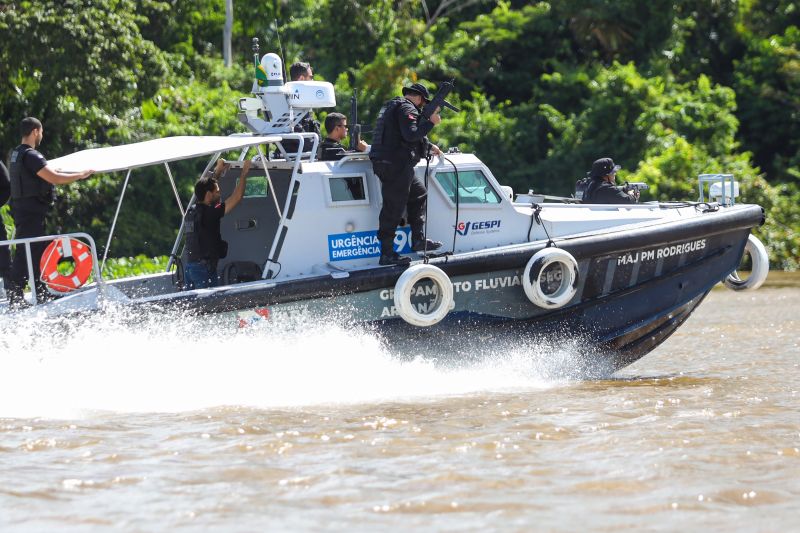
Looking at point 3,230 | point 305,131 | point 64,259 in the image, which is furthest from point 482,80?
point 64,259

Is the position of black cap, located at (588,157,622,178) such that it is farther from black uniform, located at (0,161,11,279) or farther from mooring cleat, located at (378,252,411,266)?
black uniform, located at (0,161,11,279)

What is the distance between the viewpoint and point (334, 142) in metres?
9.11

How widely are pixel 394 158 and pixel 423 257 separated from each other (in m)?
0.73

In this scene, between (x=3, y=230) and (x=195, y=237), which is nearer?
(x=3, y=230)

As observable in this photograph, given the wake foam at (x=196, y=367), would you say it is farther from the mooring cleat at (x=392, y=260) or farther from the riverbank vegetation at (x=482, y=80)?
→ the riverbank vegetation at (x=482, y=80)

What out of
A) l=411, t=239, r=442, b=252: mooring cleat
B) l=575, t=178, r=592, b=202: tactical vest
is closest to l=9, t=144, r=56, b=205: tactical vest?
l=411, t=239, r=442, b=252: mooring cleat

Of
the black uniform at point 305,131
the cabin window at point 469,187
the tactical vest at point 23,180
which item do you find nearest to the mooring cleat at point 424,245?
the cabin window at point 469,187

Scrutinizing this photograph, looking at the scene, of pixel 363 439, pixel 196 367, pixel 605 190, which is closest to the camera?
pixel 363 439

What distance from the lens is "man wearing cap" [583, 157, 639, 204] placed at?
1030 cm

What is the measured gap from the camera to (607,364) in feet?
31.1

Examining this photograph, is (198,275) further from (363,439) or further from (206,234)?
(363,439)

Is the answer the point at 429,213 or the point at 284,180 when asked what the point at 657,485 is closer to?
the point at 429,213

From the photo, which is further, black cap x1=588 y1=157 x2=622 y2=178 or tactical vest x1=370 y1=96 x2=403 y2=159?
black cap x1=588 y1=157 x2=622 y2=178

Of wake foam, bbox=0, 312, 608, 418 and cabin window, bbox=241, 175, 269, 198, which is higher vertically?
cabin window, bbox=241, 175, 269, 198
